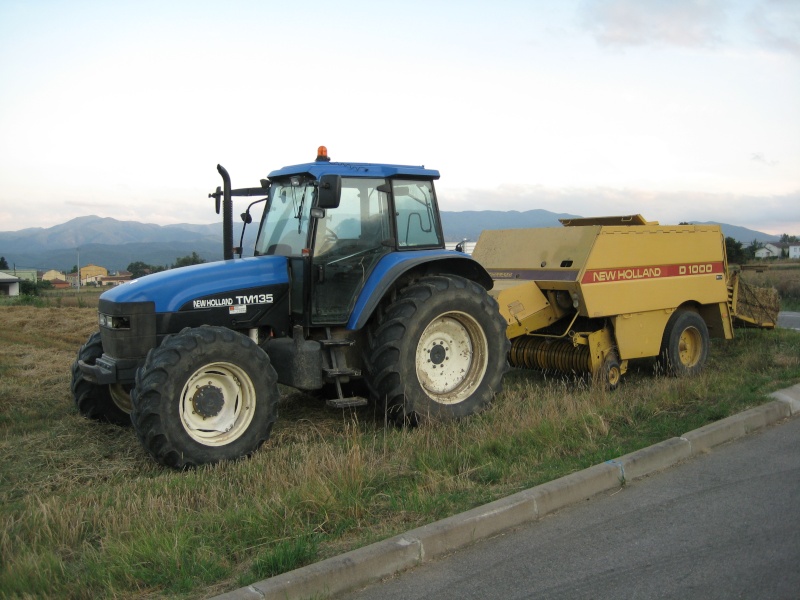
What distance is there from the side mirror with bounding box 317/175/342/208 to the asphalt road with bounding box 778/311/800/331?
13.0 metres

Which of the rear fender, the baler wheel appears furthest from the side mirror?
the baler wheel

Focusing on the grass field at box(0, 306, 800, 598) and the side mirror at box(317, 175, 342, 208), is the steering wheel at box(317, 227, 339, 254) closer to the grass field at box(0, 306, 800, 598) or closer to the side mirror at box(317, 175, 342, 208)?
the side mirror at box(317, 175, 342, 208)

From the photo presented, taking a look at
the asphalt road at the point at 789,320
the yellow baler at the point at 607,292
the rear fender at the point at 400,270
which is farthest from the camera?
the asphalt road at the point at 789,320

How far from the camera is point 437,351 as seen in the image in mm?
7402

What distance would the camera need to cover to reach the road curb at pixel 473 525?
3771mm

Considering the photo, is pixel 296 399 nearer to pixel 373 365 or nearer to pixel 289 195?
pixel 373 365

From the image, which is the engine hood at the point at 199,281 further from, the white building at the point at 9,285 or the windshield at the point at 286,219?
the white building at the point at 9,285

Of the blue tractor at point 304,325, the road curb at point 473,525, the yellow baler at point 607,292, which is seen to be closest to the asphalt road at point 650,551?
the road curb at point 473,525

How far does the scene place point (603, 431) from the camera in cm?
636

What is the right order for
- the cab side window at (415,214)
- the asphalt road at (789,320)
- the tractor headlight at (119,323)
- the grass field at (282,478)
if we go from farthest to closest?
the asphalt road at (789,320) → the cab side window at (415,214) → the tractor headlight at (119,323) → the grass field at (282,478)

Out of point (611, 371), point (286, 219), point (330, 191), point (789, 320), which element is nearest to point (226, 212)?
point (286, 219)

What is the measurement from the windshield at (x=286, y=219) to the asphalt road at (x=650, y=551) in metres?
3.54

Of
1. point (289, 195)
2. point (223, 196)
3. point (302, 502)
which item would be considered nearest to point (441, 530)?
point (302, 502)

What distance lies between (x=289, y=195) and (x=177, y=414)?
246cm
